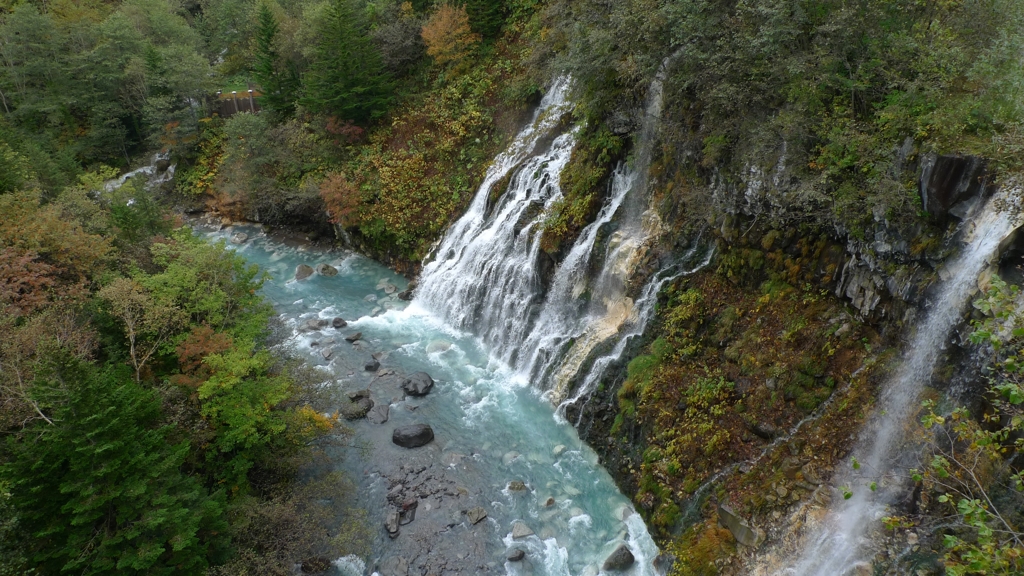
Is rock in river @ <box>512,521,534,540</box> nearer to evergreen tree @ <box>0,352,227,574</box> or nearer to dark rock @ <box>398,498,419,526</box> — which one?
dark rock @ <box>398,498,419,526</box>

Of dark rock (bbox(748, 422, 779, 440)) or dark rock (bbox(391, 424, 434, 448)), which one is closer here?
dark rock (bbox(748, 422, 779, 440))

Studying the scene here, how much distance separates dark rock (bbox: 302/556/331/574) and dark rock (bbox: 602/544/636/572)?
21.9ft

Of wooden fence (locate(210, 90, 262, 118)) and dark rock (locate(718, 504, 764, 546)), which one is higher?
wooden fence (locate(210, 90, 262, 118))

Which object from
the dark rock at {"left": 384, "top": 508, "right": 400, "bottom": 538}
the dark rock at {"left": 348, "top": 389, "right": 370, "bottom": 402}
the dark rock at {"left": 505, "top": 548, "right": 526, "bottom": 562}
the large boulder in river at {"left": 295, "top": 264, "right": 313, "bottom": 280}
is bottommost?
the dark rock at {"left": 384, "top": 508, "right": 400, "bottom": 538}

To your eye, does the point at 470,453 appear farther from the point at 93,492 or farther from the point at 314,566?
the point at 93,492

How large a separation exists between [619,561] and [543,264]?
10304 millimetres

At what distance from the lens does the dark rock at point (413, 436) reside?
16.6 metres

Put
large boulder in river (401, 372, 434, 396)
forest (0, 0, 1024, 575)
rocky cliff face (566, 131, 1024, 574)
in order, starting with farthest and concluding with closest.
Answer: large boulder in river (401, 372, 434, 396) < rocky cliff face (566, 131, 1024, 574) < forest (0, 0, 1024, 575)

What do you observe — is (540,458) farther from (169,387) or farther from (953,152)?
(953,152)

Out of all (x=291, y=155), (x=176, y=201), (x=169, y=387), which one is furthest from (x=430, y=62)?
(x=169, y=387)

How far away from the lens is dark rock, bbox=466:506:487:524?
14141 mm

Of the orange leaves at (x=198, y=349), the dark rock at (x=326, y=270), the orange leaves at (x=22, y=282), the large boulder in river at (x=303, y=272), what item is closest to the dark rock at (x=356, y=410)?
the orange leaves at (x=198, y=349)

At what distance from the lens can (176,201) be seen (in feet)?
116

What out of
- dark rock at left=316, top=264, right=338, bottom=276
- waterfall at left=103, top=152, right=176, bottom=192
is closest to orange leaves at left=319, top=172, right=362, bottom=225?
dark rock at left=316, top=264, right=338, bottom=276
